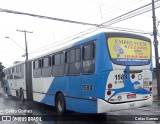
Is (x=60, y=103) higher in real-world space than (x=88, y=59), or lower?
lower

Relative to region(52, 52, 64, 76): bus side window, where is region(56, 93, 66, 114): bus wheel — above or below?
below

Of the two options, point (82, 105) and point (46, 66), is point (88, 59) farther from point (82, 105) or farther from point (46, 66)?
point (46, 66)

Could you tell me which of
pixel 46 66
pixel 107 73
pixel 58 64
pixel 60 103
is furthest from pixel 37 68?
pixel 107 73

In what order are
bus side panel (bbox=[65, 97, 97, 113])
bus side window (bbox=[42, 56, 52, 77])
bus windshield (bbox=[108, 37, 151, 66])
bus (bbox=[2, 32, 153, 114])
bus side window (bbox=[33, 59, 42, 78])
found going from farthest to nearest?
bus side window (bbox=[33, 59, 42, 78]) < bus side window (bbox=[42, 56, 52, 77]) < bus windshield (bbox=[108, 37, 151, 66]) < bus side panel (bbox=[65, 97, 97, 113]) < bus (bbox=[2, 32, 153, 114])

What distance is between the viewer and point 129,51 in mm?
10320

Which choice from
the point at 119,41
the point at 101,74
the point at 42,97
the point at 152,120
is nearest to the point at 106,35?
the point at 119,41

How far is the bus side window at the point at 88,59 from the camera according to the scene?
33.1 feet

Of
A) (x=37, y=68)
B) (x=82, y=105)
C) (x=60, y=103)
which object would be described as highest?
(x=37, y=68)

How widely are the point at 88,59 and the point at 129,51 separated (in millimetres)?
1522

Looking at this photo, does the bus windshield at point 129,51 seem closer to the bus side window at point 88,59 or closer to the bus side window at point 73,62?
the bus side window at point 88,59

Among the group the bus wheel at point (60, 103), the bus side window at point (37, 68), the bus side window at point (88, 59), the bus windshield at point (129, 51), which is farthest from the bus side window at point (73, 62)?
the bus side window at point (37, 68)

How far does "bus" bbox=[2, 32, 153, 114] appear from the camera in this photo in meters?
9.66

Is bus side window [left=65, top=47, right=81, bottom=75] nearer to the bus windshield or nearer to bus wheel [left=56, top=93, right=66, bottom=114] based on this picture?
bus wheel [left=56, top=93, right=66, bottom=114]

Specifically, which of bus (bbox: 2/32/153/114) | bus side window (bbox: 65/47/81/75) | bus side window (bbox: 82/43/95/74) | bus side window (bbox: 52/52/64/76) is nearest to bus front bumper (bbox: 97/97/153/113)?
bus (bbox: 2/32/153/114)
